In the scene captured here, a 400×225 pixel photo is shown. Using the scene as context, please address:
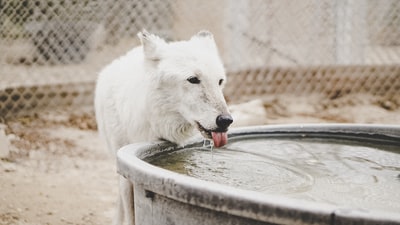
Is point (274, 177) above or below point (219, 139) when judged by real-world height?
below

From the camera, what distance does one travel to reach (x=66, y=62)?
18.6 feet

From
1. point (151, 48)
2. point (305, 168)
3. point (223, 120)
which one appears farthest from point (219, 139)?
point (151, 48)

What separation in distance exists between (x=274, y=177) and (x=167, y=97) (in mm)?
668

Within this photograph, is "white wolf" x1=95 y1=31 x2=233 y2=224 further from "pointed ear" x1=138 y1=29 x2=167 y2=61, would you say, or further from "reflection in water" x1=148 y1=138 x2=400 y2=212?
"reflection in water" x1=148 y1=138 x2=400 y2=212

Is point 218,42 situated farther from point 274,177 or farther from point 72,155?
point 274,177

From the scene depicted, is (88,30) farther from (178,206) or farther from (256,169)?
(178,206)

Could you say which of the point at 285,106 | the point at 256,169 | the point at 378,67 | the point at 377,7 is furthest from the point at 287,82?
the point at 256,169

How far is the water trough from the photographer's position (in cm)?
128

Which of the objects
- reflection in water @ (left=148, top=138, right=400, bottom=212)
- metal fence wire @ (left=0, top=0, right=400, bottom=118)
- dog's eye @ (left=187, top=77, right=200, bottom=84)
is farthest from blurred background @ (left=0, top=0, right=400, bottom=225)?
dog's eye @ (left=187, top=77, right=200, bottom=84)

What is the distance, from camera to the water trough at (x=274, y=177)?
1278 millimetres

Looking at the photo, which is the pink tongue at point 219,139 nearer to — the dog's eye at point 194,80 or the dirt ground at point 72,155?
the dog's eye at point 194,80

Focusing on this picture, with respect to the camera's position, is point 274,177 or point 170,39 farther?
point 170,39

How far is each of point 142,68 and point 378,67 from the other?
4.80 m

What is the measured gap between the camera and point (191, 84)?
233 cm
